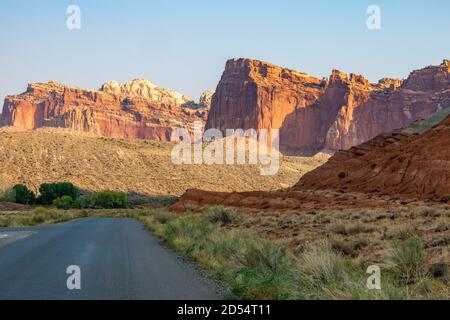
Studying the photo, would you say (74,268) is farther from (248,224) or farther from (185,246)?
(248,224)

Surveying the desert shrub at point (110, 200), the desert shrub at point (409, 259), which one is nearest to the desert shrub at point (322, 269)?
the desert shrub at point (409, 259)

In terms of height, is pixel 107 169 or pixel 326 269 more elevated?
pixel 107 169

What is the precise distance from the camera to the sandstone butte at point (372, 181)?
159 ft

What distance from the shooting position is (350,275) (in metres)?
11.0

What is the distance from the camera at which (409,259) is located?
12250 mm

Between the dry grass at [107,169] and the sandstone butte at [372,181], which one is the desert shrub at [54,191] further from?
the sandstone butte at [372,181]

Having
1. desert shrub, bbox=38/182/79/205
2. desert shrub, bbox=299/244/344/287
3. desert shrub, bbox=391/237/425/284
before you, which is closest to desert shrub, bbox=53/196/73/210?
Answer: desert shrub, bbox=38/182/79/205

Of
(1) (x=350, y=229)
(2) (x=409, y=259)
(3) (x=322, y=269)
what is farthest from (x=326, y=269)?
(1) (x=350, y=229)

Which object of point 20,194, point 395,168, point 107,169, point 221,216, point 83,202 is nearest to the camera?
point 221,216

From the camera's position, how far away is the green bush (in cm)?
9356

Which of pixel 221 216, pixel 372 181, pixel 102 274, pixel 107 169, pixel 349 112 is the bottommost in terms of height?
pixel 221 216

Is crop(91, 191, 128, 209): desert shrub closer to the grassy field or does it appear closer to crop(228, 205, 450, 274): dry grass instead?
crop(228, 205, 450, 274): dry grass

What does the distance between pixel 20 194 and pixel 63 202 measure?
787 centimetres

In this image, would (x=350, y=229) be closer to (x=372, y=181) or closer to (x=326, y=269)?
(x=326, y=269)
